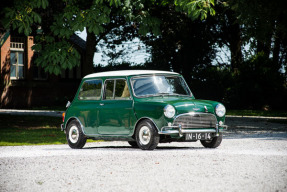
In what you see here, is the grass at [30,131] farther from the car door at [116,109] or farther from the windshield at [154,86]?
the windshield at [154,86]

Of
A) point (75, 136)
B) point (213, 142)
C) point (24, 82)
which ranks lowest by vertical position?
point (213, 142)

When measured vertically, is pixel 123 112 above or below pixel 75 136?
above

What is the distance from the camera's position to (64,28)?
1706 centimetres

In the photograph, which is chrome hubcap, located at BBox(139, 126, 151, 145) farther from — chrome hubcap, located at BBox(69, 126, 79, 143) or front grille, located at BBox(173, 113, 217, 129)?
chrome hubcap, located at BBox(69, 126, 79, 143)

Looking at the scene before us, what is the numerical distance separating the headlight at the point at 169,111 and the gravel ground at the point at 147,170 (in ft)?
2.55

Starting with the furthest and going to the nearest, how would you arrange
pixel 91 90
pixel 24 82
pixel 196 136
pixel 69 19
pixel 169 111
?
pixel 24 82, pixel 69 19, pixel 91 90, pixel 196 136, pixel 169 111

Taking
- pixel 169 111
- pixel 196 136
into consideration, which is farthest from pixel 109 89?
pixel 196 136

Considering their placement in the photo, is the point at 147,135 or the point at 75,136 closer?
the point at 147,135

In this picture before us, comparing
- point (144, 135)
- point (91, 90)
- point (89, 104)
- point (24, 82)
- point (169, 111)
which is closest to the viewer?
point (169, 111)

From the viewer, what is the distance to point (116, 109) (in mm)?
11719

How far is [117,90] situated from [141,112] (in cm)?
119

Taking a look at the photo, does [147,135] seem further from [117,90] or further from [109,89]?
[109,89]

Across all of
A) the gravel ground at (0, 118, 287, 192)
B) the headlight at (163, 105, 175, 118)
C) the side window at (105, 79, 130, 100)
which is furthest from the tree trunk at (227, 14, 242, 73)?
the headlight at (163, 105, 175, 118)

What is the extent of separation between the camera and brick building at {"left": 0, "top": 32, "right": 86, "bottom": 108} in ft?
123
